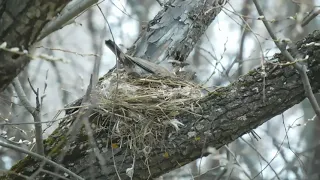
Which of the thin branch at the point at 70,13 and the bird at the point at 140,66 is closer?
the thin branch at the point at 70,13

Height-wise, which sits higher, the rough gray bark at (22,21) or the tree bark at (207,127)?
the tree bark at (207,127)

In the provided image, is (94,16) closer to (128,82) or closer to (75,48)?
(75,48)

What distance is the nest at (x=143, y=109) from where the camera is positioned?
3.03 meters

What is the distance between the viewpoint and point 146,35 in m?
4.03

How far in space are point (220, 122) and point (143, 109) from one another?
49 centimetres

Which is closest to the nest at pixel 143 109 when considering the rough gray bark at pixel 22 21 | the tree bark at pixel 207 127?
the tree bark at pixel 207 127

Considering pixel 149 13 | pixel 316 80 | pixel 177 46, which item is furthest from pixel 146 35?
pixel 149 13

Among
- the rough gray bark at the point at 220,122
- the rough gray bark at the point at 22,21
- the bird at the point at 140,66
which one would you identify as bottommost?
the rough gray bark at the point at 22,21

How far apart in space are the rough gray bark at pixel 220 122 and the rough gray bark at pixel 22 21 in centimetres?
112

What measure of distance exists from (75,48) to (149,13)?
2.69 meters

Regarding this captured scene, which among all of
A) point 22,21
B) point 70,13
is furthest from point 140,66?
point 22,21

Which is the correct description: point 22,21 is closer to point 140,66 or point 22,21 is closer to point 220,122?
point 220,122

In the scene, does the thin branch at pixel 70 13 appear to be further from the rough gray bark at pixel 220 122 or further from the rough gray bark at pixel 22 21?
the rough gray bark at pixel 220 122

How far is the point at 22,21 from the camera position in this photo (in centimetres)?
186
